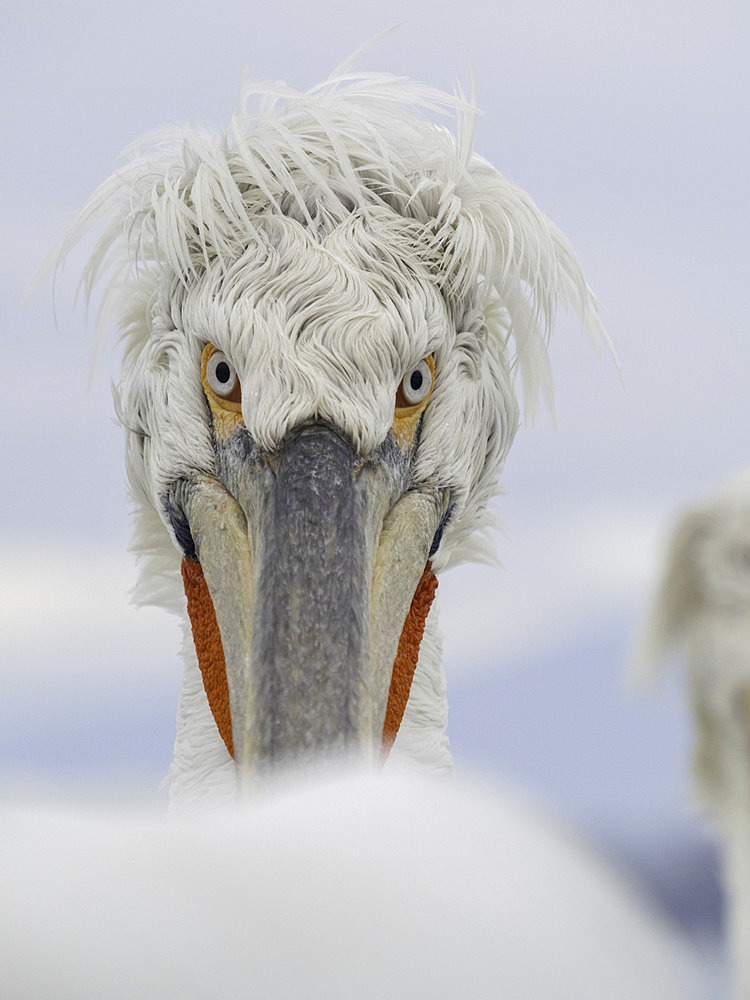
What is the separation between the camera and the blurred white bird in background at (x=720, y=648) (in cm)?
75

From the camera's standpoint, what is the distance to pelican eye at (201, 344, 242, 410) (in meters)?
2.67

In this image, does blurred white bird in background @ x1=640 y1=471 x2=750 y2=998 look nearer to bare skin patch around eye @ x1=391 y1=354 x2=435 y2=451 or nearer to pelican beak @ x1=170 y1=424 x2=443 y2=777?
Result: pelican beak @ x1=170 y1=424 x2=443 y2=777

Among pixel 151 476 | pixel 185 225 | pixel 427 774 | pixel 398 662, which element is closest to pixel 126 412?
pixel 151 476

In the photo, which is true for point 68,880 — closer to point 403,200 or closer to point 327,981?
point 327,981

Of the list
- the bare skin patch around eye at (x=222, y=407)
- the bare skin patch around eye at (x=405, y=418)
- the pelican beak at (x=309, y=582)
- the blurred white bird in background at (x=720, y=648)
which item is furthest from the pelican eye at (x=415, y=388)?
the blurred white bird in background at (x=720, y=648)

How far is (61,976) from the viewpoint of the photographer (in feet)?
2.41

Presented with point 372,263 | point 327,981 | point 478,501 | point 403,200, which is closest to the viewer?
point 327,981

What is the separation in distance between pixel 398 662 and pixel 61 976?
2.12 meters

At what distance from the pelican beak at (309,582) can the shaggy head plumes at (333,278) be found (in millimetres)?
87

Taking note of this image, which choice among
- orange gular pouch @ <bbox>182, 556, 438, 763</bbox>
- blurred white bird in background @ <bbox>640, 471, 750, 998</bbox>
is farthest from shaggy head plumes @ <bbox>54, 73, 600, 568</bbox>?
blurred white bird in background @ <bbox>640, 471, 750, 998</bbox>

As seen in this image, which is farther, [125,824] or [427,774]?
[427,774]

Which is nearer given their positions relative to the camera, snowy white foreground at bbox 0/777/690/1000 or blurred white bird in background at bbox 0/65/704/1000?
snowy white foreground at bbox 0/777/690/1000

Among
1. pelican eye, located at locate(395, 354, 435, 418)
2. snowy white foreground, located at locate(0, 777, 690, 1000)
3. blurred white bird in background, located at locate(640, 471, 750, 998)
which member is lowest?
snowy white foreground, located at locate(0, 777, 690, 1000)

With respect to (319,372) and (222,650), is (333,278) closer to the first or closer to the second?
(319,372)
